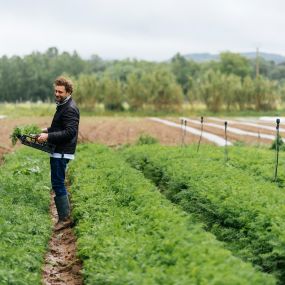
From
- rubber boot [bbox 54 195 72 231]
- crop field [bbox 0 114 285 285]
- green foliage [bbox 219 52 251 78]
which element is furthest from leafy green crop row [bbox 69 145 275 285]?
green foliage [bbox 219 52 251 78]

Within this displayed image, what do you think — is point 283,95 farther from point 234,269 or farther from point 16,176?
point 234,269

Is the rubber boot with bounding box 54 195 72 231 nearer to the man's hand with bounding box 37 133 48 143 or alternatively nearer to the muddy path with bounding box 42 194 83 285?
the muddy path with bounding box 42 194 83 285

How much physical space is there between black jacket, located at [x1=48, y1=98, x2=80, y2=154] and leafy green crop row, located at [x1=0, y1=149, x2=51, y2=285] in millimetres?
1463

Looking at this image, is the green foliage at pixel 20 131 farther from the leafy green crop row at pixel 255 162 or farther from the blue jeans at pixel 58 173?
the leafy green crop row at pixel 255 162

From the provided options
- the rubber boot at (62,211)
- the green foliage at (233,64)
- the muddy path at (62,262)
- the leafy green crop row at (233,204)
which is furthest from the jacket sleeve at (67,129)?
the green foliage at (233,64)

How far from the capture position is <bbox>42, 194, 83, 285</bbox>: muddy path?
27.1 ft

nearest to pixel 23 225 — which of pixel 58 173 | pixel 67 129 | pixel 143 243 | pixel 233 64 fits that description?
pixel 58 173

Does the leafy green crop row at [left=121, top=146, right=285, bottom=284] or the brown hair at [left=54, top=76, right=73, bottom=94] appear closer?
the leafy green crop row at [left=121, top=146, right=285, bottom=284]

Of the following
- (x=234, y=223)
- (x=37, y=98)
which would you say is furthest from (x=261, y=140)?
(x=37, y=98)

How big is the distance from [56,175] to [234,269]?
5.25 metres

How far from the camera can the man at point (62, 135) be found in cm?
1031

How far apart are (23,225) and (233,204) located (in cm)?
383

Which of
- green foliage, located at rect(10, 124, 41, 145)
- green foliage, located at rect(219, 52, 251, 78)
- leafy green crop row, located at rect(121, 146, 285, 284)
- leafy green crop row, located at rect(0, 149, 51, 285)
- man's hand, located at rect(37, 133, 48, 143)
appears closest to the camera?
leafy green crop row, located at rect(0, 149, 51, 285)

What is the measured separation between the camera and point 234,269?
617cm
